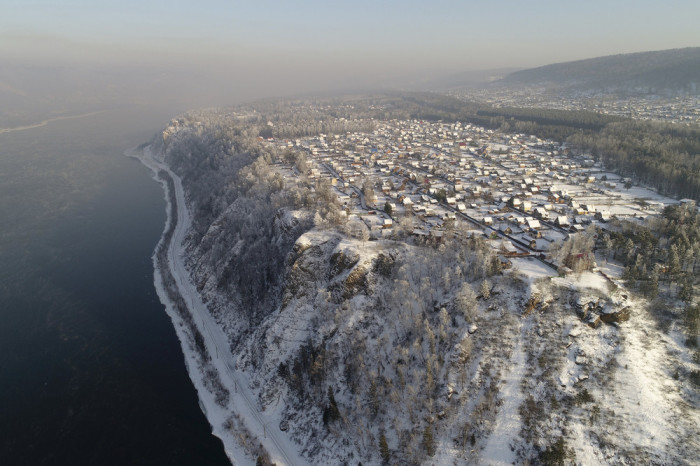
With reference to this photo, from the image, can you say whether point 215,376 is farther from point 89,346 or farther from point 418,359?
point 418,359

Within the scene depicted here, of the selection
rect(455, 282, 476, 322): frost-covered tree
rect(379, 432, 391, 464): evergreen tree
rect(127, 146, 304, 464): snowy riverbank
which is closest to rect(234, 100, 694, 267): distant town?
rect(455, 282, 476, 322): frost-covered tree

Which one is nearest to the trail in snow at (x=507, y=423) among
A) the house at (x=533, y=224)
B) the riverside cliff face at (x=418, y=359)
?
the riverside cliff face at (x=418, y=359)

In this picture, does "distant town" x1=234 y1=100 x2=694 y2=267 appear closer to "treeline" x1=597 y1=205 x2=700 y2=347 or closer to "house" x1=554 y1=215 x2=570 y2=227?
"house" x1=554 y1=215 x2=570 y2=227

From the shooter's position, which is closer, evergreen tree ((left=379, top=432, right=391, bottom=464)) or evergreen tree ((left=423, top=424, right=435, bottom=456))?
evergreen tree ((left=423, top=424, right=435, bottom=456))

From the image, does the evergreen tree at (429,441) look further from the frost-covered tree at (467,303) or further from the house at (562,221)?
the house at (562,221)

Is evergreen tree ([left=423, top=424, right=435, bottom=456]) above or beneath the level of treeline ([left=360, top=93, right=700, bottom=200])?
beneath

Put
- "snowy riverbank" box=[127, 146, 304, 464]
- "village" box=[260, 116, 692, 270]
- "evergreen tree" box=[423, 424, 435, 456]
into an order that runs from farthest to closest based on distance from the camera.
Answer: "village" box=[260, 116, 692, 270] → "snowy riverbank" box=[127, 146, 304, 464] → "evergreen tree" box=[423, 424, 435, 456]

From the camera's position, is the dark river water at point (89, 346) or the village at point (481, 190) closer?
the dark river water at point (89, 346)

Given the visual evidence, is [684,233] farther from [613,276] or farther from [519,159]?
[519,159]
